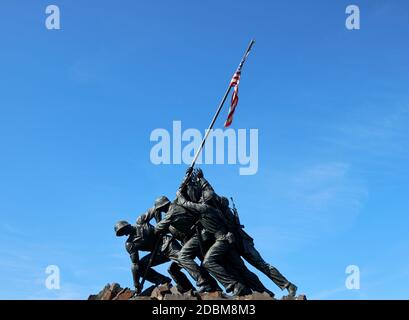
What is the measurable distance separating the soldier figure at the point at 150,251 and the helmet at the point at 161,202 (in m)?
0.59

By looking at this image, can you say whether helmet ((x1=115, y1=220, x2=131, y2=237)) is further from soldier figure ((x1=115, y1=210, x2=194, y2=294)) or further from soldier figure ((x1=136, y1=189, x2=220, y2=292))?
soldier figure ((x1=136, y1=189, x2=220, y2=292))

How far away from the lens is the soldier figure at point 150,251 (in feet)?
61.0

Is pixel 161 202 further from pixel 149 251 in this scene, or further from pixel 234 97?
pixel 234 97

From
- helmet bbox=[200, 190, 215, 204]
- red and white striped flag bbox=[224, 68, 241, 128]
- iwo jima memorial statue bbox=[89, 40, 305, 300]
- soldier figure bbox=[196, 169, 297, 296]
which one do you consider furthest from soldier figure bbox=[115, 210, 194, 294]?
red and white striped flag bbox=[224, 68, 241, 128]

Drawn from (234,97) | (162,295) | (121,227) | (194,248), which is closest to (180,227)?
(194,248)

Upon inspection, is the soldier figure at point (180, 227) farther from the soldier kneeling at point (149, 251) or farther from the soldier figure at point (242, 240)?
the soldier figure at point (242, 240)

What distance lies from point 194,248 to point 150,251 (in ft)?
4.22

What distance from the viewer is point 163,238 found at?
18.8 m

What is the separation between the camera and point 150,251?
1878 centimetres
